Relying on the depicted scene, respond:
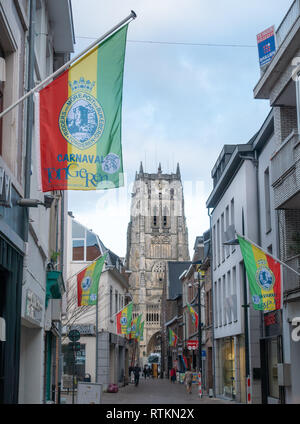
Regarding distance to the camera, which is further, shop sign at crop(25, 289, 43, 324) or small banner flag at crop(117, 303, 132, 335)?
small banner flag at crop(117, 303, 132, 335)

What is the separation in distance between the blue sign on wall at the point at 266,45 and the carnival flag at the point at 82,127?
12.0 m

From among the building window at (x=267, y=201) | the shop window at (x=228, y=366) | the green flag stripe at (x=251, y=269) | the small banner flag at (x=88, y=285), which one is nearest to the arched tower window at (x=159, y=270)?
the shop window at (x=228, y=366)

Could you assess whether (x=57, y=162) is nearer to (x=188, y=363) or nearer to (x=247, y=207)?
(x=247, y=207)

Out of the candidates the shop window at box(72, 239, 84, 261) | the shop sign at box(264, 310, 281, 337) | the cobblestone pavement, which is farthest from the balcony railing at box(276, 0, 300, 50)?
the shop window at box(72, 239, 84, 261)

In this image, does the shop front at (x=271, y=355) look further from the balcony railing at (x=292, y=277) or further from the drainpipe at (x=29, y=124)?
the drainpipe at (x=29, y=124)

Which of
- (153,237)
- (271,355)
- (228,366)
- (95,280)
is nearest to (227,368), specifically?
(228,366)

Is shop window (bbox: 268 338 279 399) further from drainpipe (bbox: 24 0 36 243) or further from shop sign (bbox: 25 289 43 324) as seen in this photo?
drainpipe (bbox: 24 0 36 243)

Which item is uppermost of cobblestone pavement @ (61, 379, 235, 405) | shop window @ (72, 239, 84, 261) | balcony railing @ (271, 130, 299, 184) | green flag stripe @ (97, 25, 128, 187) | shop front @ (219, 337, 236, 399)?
shop window @ (72, 239, 84, 261)

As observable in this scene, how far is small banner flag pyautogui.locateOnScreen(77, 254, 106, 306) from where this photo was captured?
2450 cm

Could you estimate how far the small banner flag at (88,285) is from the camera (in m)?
24.5

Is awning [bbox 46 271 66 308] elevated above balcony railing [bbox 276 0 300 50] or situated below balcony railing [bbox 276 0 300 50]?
below

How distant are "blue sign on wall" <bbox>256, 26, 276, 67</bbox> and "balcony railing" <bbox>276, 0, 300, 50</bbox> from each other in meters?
0.91

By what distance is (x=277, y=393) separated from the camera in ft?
76.1

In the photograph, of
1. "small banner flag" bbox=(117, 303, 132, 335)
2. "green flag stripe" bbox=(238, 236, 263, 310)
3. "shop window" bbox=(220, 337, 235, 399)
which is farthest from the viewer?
"small banner flag" bbox=(117, 303, 132, 335)
